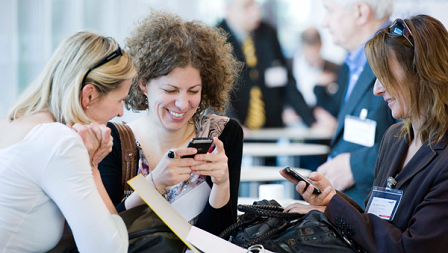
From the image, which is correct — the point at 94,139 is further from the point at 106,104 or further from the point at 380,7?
the point at 380,7

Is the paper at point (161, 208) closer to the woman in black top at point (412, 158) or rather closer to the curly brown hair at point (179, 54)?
the woman in black top at point (412, 158)

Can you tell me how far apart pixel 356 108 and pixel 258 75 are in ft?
3.92

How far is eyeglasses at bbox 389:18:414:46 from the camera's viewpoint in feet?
4.71

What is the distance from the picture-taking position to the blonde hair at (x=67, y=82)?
130cm

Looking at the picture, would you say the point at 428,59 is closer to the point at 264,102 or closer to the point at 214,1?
the point at 264,102

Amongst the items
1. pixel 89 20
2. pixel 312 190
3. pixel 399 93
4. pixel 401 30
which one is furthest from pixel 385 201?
pixel 89 20

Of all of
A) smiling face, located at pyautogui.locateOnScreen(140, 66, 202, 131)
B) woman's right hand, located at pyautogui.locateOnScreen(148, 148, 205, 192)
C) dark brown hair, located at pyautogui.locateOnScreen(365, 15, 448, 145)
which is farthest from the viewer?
smiling face, located at pyautogui.locateOnScreen(140, 66, 202, 131)

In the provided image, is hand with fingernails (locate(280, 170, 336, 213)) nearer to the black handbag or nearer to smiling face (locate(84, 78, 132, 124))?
the black handbag

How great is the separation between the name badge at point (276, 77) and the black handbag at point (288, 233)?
2.87 meters

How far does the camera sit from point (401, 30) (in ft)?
4.80

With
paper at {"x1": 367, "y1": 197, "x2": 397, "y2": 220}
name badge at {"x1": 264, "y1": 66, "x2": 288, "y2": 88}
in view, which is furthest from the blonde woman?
name badge at {"x1": 264, "y1": 66, "x2": 288, "y2": 88}

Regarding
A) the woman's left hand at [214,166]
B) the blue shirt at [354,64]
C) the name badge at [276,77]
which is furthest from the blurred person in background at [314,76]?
the woman's left hand at [214,166]

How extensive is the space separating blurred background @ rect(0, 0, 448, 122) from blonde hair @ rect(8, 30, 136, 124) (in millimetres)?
2595

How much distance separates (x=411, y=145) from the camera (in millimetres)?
1646
